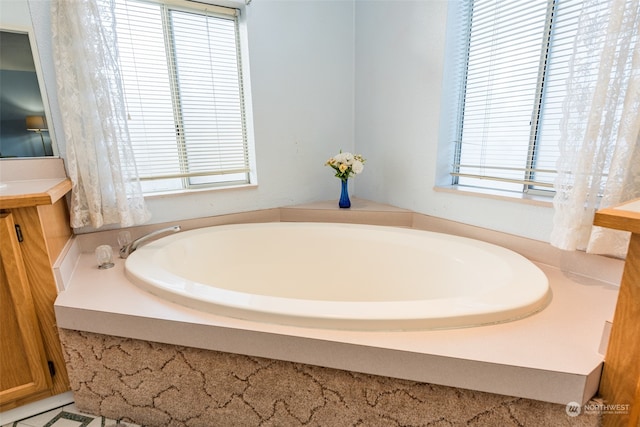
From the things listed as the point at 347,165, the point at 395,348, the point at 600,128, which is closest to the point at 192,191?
the point at 347,165

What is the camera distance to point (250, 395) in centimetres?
105

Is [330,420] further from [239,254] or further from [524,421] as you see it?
[239,254]

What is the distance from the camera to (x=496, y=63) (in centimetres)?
163

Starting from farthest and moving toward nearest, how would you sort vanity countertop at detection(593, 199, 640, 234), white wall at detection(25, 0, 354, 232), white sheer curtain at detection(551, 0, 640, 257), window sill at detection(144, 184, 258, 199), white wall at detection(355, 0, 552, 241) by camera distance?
Answer: white wall at detection(25, 0, 354, 232) < window sill at detection(144, 184, 258, 199) < white wall at detection(355, 0, 552, 241) < white sheer curtain at detection(551, 0, 640, 257) < vanity countertop at detection(593, 199, 640, 234)

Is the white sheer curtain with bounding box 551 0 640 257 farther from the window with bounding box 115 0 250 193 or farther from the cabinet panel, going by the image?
the cabinet panel

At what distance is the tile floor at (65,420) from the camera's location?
1237mm

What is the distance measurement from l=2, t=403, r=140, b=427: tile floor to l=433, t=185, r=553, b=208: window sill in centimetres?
182

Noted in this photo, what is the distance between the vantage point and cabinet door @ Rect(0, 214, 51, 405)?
116 centimetres

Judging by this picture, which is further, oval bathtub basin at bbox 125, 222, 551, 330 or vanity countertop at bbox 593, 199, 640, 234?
oval bathtub basin at bbox 125, 222, 551, 330

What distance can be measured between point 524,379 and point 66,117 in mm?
1982

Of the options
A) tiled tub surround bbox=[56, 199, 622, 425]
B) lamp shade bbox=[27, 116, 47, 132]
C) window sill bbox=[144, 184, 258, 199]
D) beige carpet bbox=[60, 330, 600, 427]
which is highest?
lamp shade bbox=[27, 116, 47, 132]

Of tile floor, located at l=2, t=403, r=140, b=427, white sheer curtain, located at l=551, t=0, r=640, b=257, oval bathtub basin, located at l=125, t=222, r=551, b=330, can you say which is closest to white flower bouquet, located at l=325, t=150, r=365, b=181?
oval bathtub basin, located at l=125, t=222, r=551, b=330

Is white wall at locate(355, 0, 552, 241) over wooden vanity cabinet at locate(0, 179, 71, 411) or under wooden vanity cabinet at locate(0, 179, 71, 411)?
over

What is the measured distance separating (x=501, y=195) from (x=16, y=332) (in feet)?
7.05
